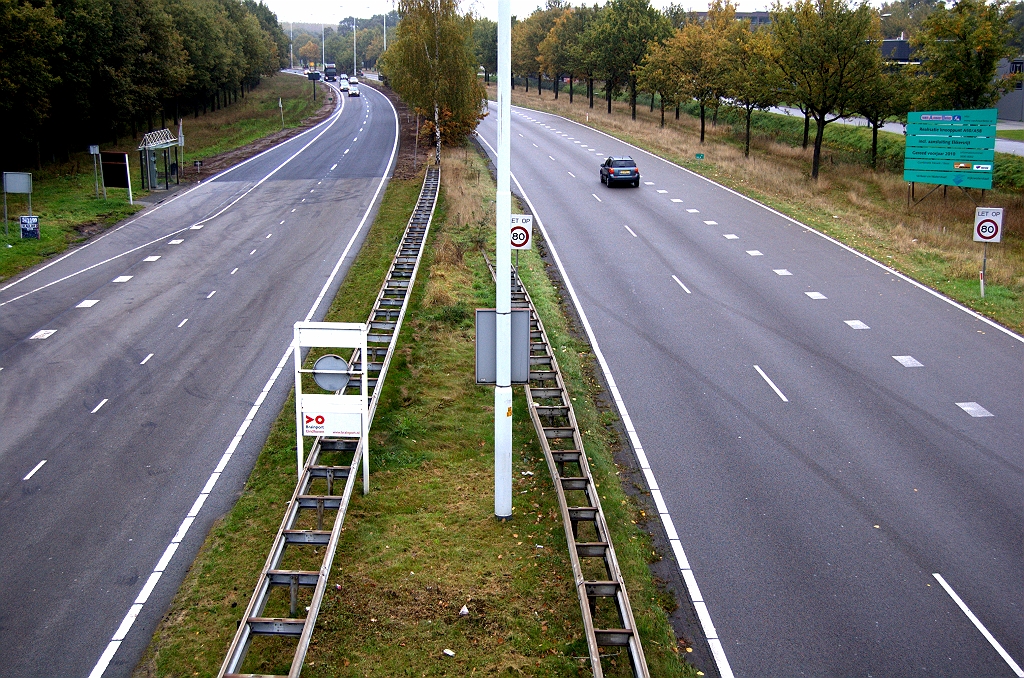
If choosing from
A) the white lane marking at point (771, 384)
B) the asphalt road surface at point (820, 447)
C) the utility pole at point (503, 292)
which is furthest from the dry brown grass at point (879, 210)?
the utility pole at point (503, 292)

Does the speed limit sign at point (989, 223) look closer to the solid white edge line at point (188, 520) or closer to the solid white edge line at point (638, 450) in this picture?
the solid white edge line at point (638, 450)

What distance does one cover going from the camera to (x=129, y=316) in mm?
23656

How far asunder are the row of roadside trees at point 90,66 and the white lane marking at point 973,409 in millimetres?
38214

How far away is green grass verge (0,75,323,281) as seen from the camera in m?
31.4

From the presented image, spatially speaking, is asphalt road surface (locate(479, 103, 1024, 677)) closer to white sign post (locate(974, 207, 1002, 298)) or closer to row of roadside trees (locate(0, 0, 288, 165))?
white sign post (locate(974, 207, 1002, 298))

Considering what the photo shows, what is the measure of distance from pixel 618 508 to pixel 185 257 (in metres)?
21.9

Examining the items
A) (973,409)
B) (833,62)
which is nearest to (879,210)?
(833,62)

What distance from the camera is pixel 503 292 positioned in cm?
1255

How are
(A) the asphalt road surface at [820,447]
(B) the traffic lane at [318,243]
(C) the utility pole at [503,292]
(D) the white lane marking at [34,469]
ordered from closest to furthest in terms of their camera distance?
1. (A) the asphalt road surface at [820,447]
2. (C) the utility pole at [503,292]
3. (D) the white lane marking at [34,469]
4. (B) the traffic lane at [318,243]

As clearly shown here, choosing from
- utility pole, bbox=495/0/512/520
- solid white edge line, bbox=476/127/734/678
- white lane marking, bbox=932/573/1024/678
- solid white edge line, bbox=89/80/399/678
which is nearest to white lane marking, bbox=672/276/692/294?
solid white edge line, bbox=476/127/734/678

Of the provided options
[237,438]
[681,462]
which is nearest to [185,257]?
[237,438]

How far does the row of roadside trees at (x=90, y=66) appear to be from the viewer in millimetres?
39188

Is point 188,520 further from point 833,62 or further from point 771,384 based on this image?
point 833,62

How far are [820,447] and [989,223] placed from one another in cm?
1270
